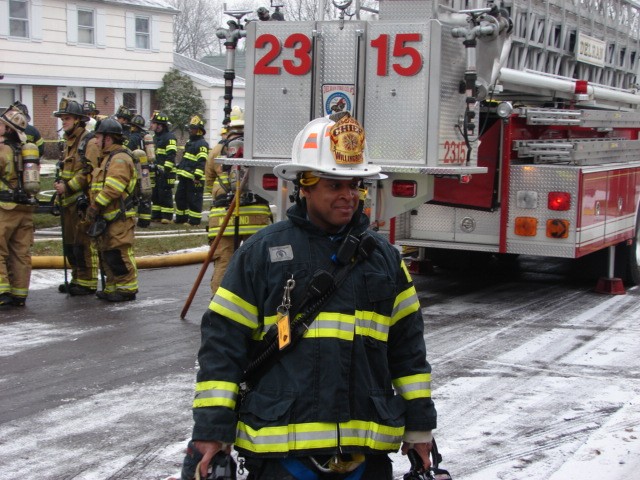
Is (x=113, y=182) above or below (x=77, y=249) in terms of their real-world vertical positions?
above

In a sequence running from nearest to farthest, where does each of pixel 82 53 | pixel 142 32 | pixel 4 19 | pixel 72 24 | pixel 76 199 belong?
pixel 76 199
pixel 4 19
pixel 72 24
pixel 82 53
pixel 142 32

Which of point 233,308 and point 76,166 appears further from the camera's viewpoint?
point 76,166

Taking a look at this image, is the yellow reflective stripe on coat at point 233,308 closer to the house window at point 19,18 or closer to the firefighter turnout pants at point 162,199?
the firefighter turnout pants at point 162,199

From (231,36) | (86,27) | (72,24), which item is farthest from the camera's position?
(86,27)

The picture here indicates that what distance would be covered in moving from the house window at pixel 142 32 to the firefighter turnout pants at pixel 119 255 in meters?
25.9

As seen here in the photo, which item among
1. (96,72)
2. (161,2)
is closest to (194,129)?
(96,72)

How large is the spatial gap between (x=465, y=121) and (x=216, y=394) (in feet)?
18.0

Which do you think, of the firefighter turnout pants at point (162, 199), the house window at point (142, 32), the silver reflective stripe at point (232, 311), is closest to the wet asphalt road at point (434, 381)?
the silver reflective stripe at point (232, 311)

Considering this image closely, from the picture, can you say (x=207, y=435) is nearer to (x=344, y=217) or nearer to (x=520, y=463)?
(x=344, y=217)

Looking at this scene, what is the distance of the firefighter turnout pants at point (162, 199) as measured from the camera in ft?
50.4

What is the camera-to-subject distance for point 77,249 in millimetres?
9812

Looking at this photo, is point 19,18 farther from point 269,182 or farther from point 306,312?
point 306,312

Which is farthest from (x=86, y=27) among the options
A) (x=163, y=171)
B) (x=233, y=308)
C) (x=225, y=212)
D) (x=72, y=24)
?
(x=233, y=308)

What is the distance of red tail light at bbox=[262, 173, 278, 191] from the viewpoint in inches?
332
